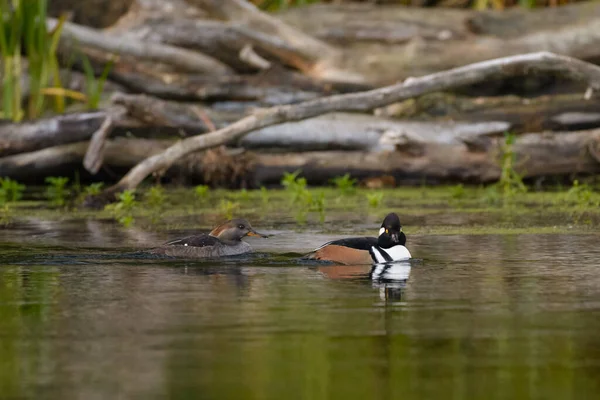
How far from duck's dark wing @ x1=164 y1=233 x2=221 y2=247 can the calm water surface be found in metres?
0.23

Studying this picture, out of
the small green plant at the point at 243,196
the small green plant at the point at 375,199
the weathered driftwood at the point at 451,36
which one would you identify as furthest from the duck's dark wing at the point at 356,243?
the weathered driftwood at the point at 451,36

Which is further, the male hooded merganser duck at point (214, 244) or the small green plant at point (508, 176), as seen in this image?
the small green plant at point (508, 176)

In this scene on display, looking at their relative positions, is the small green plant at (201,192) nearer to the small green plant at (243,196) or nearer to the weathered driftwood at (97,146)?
the small green plant at (243,196)

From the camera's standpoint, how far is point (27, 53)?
1830 cm

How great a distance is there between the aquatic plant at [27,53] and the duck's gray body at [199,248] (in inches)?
322

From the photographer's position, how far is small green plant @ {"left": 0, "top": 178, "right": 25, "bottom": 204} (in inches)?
625

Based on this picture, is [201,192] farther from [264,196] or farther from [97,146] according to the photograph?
[97,146]

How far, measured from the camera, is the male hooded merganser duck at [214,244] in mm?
10078

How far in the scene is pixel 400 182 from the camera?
17844 millimetres

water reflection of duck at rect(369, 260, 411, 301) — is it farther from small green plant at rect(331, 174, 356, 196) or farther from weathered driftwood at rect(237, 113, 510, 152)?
weathered driftwood at rect(237, 113, 510, 152)

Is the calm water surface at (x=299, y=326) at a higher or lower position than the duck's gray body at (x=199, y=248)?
lower

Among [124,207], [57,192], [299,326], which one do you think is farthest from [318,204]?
[299,326]

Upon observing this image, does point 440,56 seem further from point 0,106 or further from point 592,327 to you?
point 592,327

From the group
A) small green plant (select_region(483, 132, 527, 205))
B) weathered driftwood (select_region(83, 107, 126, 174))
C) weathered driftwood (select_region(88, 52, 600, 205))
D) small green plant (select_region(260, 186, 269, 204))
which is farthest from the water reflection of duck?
weathered driftwood (select_region(83, 107, 126, 174))
